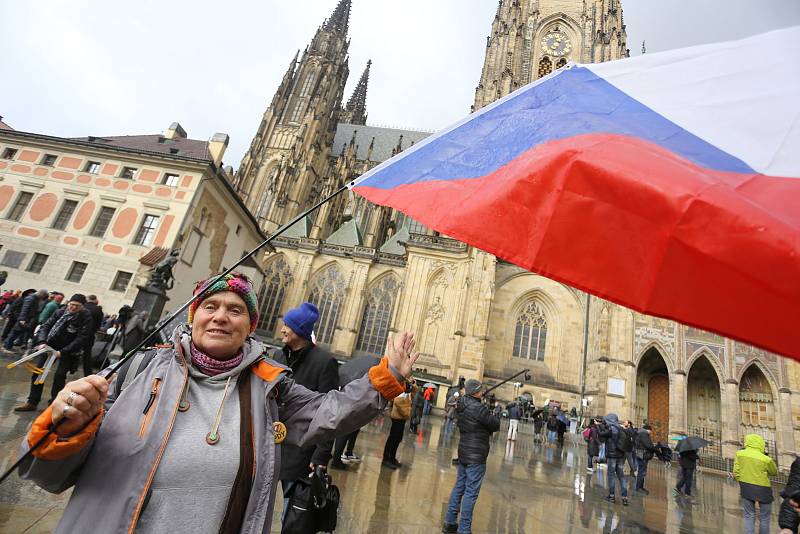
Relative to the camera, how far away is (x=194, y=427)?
49.1 inches

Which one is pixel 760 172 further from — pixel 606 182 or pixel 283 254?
pixel 283 254

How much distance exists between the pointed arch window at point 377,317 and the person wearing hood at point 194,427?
75.9 ft

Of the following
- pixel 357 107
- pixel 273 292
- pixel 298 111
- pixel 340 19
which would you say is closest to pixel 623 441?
pixel 273 292

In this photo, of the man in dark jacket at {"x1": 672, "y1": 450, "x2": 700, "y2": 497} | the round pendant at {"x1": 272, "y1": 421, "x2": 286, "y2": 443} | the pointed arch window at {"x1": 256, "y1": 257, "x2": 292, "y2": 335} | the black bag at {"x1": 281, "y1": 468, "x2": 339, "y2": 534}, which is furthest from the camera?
the pointed arch window at {"x1": 256, "y1": 257, "x2": 292, "y2": 335}

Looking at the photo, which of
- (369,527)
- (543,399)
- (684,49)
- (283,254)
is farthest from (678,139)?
(283,254)

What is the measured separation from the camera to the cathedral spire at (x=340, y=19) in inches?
1754

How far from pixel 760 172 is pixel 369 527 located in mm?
3818

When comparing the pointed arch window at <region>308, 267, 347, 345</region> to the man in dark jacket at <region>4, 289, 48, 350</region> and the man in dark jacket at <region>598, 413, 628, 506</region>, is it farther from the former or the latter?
the man in dark jacket at <region>598, 413, 628, 506</region>

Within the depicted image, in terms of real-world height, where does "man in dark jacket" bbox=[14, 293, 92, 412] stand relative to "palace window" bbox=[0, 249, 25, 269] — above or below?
below

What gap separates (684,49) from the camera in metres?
2.51

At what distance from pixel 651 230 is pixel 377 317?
24095 millimetres

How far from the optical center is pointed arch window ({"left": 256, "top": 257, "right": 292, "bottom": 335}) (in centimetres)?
2630

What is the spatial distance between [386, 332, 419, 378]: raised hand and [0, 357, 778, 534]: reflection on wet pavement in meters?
2.72

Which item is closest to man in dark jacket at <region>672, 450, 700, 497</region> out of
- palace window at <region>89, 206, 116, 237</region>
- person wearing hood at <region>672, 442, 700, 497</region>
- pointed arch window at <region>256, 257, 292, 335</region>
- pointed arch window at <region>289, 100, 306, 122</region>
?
Answer: person wearing hood at <region>672, 442, 700, 497</region>
